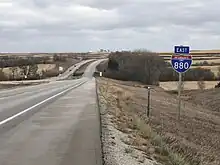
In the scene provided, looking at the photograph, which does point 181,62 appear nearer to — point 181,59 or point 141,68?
point 181,59

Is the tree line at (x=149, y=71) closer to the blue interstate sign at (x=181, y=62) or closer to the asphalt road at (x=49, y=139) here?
the blue interstate sign at (x=181, y=62)

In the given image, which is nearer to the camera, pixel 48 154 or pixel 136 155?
pixel 48 154

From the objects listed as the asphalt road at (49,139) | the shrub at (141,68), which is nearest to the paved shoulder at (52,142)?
the asphalt road at (49,139)

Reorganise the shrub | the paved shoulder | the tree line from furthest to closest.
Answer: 1. the tree line
2. the shrub
3. the paved shoulder

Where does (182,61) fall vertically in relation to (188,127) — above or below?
above

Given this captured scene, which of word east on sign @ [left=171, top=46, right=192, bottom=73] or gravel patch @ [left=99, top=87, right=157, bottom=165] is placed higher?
word east on sign @ [left=171, top=46, right=192, bottom=73]

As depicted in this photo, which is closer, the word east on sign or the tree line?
the word east on sign

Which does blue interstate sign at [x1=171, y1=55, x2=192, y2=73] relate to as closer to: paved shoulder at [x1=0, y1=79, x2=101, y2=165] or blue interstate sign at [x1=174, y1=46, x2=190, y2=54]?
blue interstate sign at [x1=174, y1=46, x2=190, y2=54]

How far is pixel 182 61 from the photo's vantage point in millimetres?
20719

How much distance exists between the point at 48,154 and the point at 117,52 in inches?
5173

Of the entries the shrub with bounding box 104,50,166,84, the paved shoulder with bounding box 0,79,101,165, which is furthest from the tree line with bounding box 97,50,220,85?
the paved shoulder with bounding box 0,79,101,165

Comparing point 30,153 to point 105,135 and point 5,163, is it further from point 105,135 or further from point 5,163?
point 105,135

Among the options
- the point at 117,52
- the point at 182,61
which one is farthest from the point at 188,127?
→ the point at 117,52

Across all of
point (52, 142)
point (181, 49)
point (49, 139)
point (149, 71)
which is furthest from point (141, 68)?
point (52, 142)
